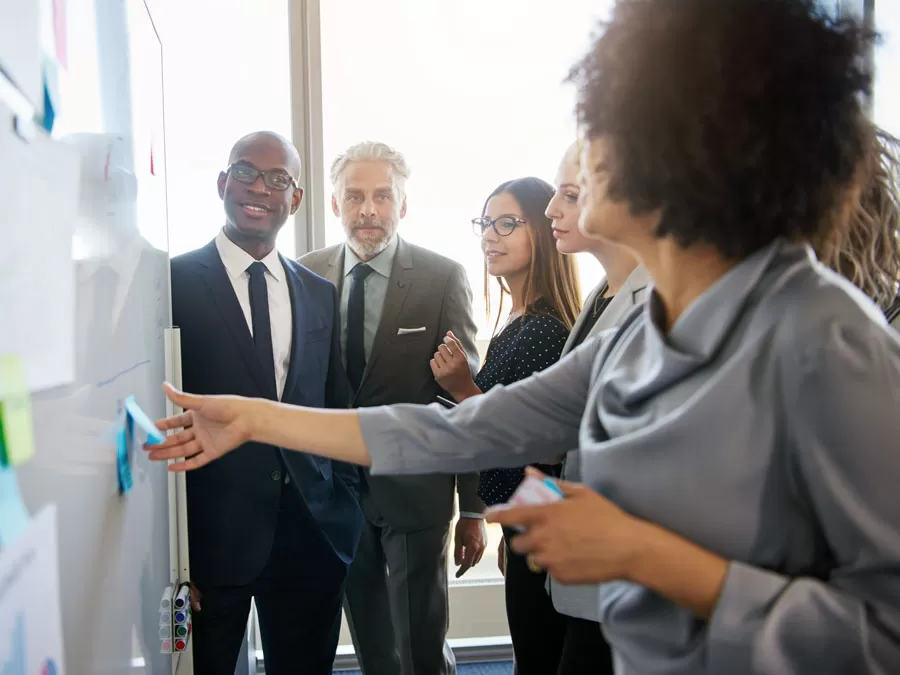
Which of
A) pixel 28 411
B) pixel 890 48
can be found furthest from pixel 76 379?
pixel 890 48

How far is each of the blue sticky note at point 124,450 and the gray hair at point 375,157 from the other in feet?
4.65

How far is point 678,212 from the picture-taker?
2.37 feet

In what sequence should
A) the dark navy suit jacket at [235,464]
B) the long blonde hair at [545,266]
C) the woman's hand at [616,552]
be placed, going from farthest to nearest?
1. the long blonde hair at [545,266]
2. the dark navy suit jacket at [235,464]
3. the woman's hand at [616,552]

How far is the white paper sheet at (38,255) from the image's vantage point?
53cm

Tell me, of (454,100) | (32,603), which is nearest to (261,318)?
(32,603)

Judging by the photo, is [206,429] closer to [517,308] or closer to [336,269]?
[517,308]

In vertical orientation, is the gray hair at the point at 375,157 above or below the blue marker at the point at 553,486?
above

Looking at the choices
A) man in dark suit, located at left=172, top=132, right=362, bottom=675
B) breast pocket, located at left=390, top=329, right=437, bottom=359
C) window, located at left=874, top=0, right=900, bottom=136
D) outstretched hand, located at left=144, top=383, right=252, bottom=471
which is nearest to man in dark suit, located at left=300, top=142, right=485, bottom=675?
breast pocket, located at left=390, top=329, right=437, bottom=359

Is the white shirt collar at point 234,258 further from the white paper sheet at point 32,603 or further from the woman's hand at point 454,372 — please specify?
the white paper sheet at point 32,603

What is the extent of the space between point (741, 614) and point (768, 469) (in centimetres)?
13

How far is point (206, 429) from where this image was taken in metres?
1.02

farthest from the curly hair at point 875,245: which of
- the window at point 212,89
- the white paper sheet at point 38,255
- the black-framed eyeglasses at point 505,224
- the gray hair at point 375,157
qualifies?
the window at point 212,89

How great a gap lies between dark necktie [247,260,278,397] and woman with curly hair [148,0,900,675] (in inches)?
37.8

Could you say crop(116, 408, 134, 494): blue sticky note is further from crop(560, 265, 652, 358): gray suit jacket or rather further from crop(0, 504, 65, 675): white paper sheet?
crop(560, 265, 652, 358): gray suit jacket
